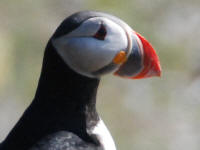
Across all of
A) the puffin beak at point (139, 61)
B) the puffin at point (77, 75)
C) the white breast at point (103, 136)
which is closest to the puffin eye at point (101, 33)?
the puffin at point (77, 75)

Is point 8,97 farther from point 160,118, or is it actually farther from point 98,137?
point 98,137

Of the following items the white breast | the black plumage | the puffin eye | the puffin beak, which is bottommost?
the white breast

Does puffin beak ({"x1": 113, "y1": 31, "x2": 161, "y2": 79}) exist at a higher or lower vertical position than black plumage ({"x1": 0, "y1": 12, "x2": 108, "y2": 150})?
higher

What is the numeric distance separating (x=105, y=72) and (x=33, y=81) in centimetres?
351

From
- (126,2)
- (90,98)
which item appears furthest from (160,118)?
(90,98)

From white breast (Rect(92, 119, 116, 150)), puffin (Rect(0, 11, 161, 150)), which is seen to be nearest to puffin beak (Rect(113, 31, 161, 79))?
puffin (Rect(0, 11, 161, 150))

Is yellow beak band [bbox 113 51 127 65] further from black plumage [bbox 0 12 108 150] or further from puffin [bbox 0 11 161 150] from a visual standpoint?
black plumage [bbox 0 12 108 150]

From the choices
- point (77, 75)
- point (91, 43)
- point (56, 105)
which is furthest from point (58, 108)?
point (91, 43)

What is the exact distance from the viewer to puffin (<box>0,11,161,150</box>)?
296 cm

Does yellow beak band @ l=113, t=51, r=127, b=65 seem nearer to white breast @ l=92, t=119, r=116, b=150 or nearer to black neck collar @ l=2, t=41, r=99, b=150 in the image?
black neck collar @ l=2, t=41, r=99, b=150

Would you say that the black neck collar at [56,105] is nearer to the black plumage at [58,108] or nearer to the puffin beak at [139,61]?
the black plumage at [58,108]

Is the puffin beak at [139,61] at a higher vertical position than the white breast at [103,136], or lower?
higher

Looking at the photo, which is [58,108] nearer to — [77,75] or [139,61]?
[77,75]

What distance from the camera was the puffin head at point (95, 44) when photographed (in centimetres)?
296
